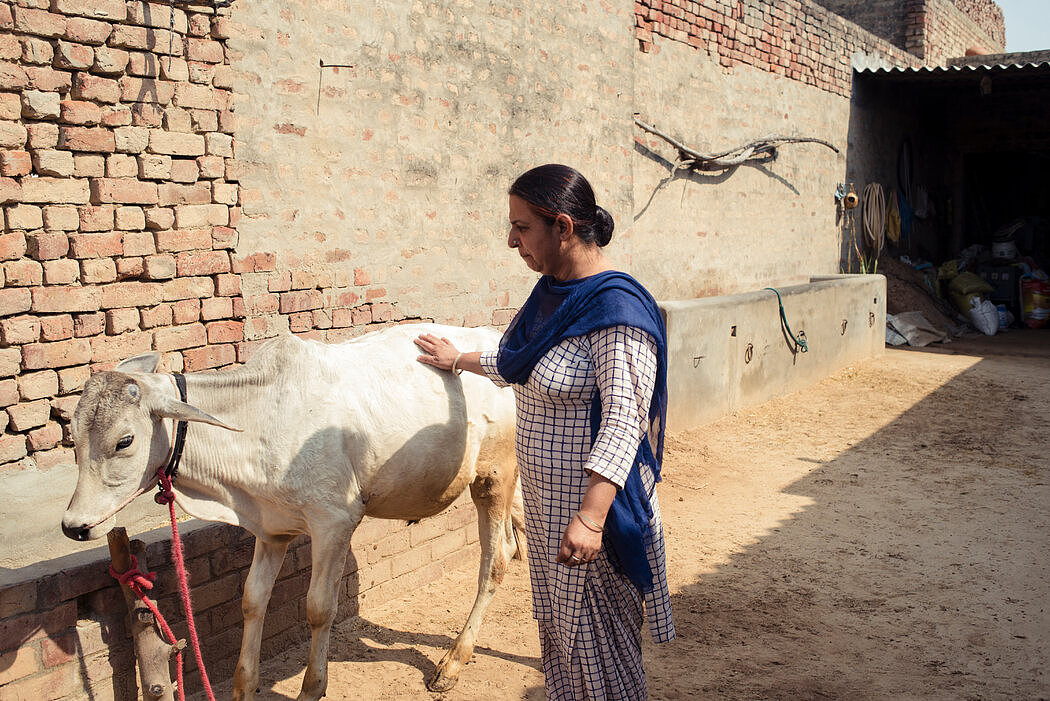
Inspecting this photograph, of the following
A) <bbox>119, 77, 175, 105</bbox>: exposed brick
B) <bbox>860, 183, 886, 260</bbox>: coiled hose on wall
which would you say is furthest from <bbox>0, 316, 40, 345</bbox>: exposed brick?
<bbox>860, 183, 886, 260</bbox>: coiled hose on wall

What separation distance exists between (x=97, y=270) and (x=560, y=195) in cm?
232

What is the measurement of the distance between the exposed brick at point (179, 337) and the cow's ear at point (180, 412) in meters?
1.37

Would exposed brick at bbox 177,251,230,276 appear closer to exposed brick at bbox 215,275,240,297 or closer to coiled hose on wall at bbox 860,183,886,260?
exposed brick at bbox 215,275,240,297

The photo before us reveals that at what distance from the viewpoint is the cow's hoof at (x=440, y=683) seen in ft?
12.7

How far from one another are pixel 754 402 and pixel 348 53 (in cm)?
555

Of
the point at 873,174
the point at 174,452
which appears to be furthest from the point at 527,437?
the point at 873,174

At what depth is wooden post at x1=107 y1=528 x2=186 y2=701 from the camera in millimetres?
3160

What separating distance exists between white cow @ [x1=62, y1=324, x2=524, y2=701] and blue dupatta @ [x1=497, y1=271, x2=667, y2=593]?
91 cm

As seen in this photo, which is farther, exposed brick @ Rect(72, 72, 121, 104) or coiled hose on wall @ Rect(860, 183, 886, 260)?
coiled hose on wall @ Rect(860, 183, 886, 260)

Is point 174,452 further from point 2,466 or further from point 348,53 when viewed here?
point 348,53

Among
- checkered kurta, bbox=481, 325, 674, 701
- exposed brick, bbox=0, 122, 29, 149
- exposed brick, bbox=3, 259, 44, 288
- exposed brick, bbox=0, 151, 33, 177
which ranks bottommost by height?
checkered kurta, bbox=481, 325, 674, 701

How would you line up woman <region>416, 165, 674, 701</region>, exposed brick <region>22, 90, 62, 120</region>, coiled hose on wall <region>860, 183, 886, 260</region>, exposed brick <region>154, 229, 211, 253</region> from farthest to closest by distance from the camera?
1. coiled hose on wall <region>860, 183, 886, 260</region>
2. exposed brick <region>154, 229, 211, 253</region>
3. exposed brick <region>22, 90, 62, 120</region>
4. woman <region>416, 165, 674, 701</region>

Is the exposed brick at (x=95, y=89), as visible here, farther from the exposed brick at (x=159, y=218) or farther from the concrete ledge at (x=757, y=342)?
the concrete ledge at (x=757, y=342)

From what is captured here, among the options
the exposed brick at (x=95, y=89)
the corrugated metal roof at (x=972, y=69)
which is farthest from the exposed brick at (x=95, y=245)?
the corrugated metal roof at (x=972, y=69)
